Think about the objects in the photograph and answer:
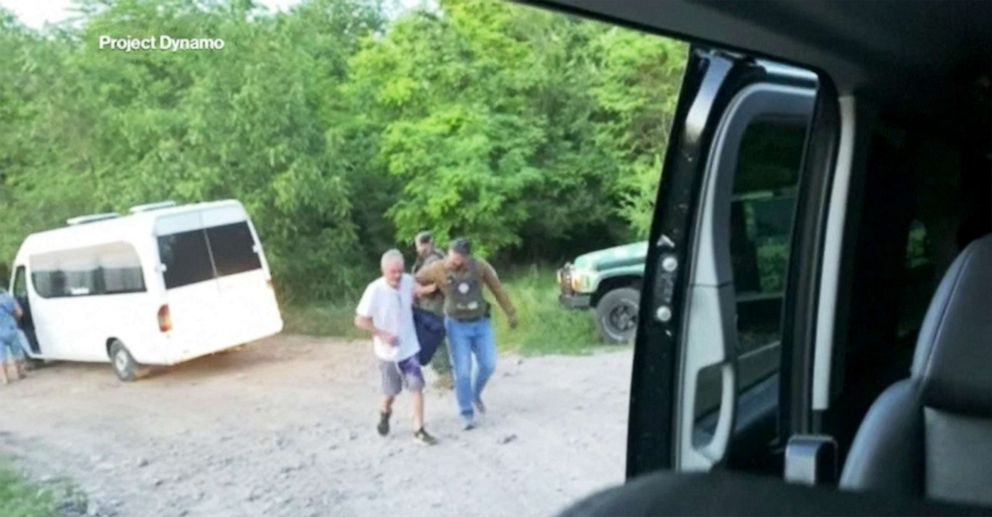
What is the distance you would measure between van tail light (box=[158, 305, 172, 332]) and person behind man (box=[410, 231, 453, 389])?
0.55 meters

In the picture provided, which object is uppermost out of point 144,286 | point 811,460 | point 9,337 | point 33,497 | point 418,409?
point 144,286

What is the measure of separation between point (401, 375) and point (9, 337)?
88cm

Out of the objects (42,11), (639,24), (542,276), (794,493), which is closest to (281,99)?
(42,11)

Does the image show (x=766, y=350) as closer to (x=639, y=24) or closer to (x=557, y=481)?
(x=557, y=481)

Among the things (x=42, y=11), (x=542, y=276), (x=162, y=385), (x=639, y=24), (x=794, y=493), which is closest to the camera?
(x=794, y=493)

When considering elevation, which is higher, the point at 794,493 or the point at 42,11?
the point at 42,11

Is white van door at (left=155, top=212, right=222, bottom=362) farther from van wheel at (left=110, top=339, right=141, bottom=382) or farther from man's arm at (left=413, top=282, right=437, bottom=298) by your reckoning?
man's arm at (left=413, top=282, right=437, bottom=298)

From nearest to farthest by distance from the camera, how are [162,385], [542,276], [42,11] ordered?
[42,11] → [162,385] → [542,276]

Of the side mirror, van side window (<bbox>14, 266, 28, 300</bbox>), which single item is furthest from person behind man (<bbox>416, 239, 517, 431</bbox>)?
the side mirror

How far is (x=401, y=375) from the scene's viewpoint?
325 cm

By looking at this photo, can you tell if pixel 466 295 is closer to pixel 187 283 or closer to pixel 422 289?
pixel 422 289

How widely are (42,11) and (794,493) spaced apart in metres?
1.96

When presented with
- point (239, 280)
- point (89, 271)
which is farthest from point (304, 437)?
point (89, 271)

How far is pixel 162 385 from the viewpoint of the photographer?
302 centimetres
